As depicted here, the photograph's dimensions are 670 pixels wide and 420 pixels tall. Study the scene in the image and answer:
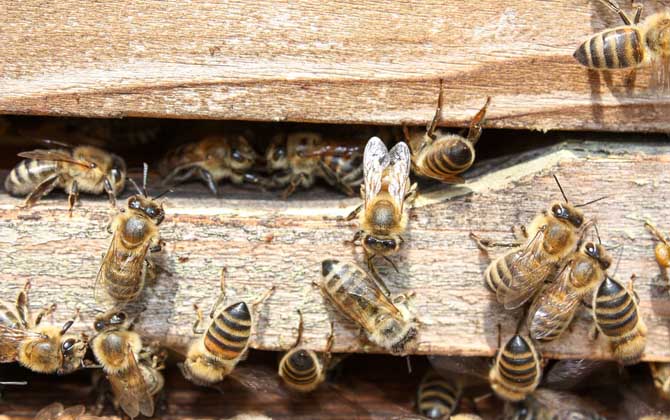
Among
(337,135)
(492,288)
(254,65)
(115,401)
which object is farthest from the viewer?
(337,135)

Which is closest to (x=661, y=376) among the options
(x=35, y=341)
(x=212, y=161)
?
(x=212, y=161)

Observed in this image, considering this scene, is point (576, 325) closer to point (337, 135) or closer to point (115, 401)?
point (337, 135)

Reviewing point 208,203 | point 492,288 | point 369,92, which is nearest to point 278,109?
point 369,92

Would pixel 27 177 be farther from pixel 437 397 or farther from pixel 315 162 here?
pixel 437 397

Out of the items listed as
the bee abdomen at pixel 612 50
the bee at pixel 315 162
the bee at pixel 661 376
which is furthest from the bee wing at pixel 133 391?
the bee at pixel 661 376

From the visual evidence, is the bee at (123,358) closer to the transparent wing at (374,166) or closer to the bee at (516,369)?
the transparent wing at (374,166)

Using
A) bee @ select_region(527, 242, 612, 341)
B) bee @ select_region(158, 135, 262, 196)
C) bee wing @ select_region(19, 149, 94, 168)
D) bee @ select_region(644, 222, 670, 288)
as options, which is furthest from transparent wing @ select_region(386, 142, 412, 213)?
bee wing @ select_region(19, 149, 94, 168)
